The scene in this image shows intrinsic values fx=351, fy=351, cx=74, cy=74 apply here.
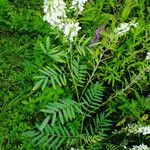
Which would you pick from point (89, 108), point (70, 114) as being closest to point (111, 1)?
point (89, 108)

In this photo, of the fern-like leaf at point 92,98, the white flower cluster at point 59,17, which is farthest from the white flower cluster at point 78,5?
the fern-like leaf at point 92,98

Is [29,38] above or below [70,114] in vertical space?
above

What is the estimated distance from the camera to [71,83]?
9.75 ft

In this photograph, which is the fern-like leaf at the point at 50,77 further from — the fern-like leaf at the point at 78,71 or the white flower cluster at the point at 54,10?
the white flower cluster at the point at 54,10

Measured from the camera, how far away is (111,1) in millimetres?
3250

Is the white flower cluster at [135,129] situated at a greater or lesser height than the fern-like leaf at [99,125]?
lesser

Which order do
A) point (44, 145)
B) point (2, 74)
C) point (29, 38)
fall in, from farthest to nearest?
point (29, 38) < point (2, 74) < point (44, 145)

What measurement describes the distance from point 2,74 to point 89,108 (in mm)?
783

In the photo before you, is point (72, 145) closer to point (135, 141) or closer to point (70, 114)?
point (70, 114)

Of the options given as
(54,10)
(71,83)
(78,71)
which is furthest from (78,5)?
(71,83)

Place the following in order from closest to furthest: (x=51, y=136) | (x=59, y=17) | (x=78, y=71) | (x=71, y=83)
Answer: (x=59, y=17)
(x=51, y=136)
(x=78, y=71)
(x=71, y=83)

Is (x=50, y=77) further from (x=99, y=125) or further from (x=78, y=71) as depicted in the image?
(x=99, y=125)

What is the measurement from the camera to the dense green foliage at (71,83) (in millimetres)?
2643

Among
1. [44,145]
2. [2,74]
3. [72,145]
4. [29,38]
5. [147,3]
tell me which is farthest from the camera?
[147,3]
